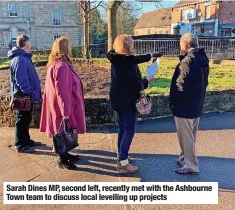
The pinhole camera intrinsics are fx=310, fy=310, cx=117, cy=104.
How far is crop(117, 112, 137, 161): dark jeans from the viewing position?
4352 mm

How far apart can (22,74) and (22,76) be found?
1.3 inches

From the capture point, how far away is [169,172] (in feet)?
14.6

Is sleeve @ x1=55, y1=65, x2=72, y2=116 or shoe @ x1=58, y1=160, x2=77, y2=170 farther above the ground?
sleeve @ x1=55, y1=65, x2=72, y2=116

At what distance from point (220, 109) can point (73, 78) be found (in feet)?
15.3

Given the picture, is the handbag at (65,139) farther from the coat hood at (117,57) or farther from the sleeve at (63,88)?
the coat hood at (117,57)

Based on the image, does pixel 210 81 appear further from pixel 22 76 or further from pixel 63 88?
pixel 63 88

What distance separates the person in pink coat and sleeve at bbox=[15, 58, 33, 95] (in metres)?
0.63

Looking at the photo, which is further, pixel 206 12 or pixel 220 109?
pixel 206 12

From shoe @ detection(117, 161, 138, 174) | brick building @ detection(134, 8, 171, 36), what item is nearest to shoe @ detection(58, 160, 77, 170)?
shoe @ detection(117, 161, 138, 174)

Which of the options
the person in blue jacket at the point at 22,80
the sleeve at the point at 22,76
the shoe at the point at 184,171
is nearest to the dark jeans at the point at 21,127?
the person in blue jacket at the point at 22,80

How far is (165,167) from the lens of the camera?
4.63 m

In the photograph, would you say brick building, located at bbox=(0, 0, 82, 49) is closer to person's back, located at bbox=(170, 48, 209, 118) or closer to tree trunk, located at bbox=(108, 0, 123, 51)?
tree trunk, located at bbox=(108, 0, 123, 51)

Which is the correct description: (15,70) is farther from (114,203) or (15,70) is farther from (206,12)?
(206,12)

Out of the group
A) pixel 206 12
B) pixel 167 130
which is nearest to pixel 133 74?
pixel 167 130
